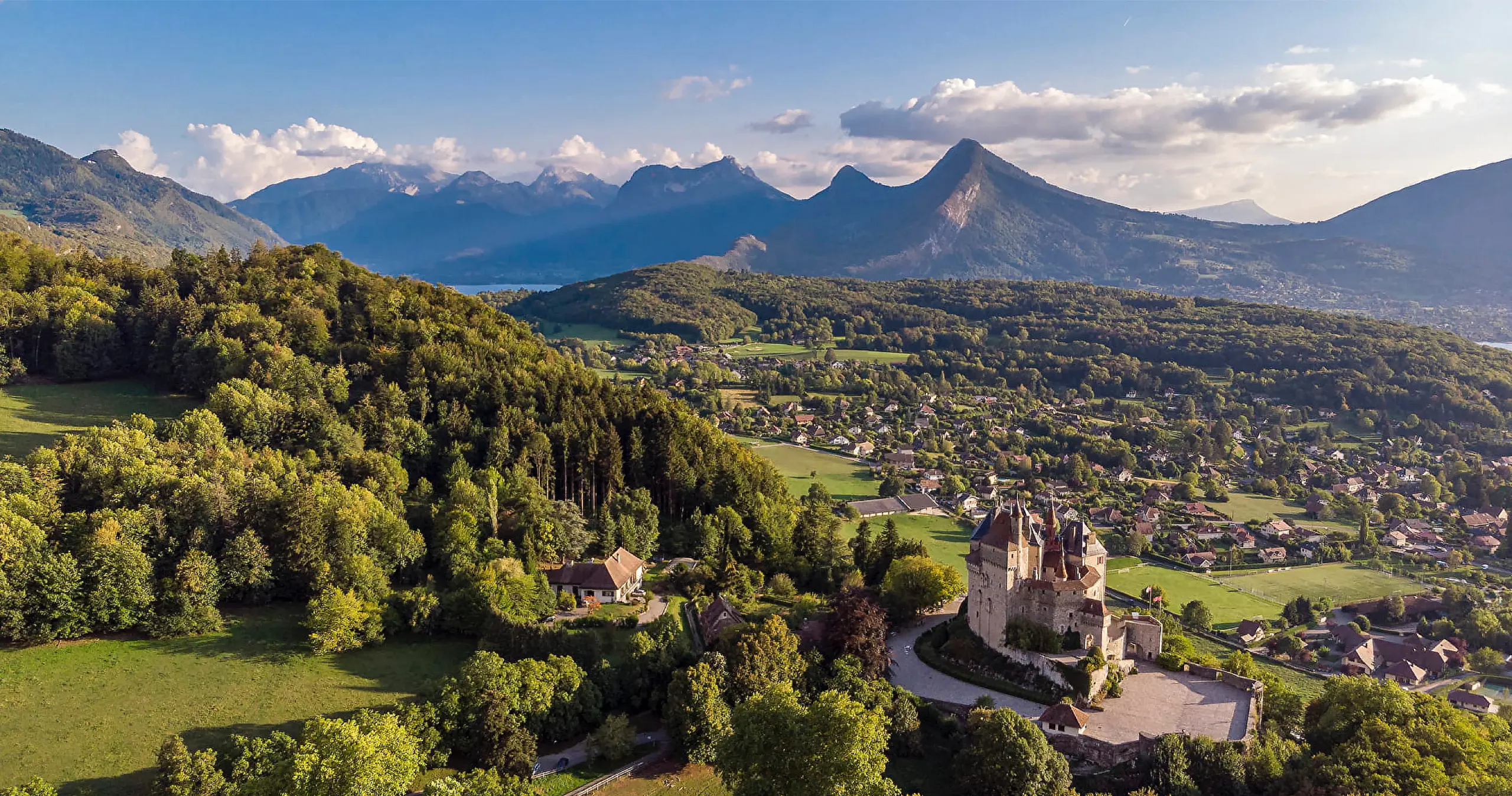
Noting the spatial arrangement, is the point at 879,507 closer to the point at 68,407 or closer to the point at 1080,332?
the point at 68,407

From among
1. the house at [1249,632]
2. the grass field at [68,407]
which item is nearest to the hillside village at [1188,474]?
the house at [1249,632]

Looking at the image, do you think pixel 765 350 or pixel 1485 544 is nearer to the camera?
pixel 1485 544

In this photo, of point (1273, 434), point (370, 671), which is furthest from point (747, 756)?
point (1273, 434)

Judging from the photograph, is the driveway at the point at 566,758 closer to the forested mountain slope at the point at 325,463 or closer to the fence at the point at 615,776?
the fence at the point at 615,776

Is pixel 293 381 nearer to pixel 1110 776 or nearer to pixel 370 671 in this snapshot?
pixel 370 671

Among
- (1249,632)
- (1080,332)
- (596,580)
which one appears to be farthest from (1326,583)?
(1080,332)

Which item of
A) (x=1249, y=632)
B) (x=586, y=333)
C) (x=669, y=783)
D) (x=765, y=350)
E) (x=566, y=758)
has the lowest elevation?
(x=1249, y=632)
